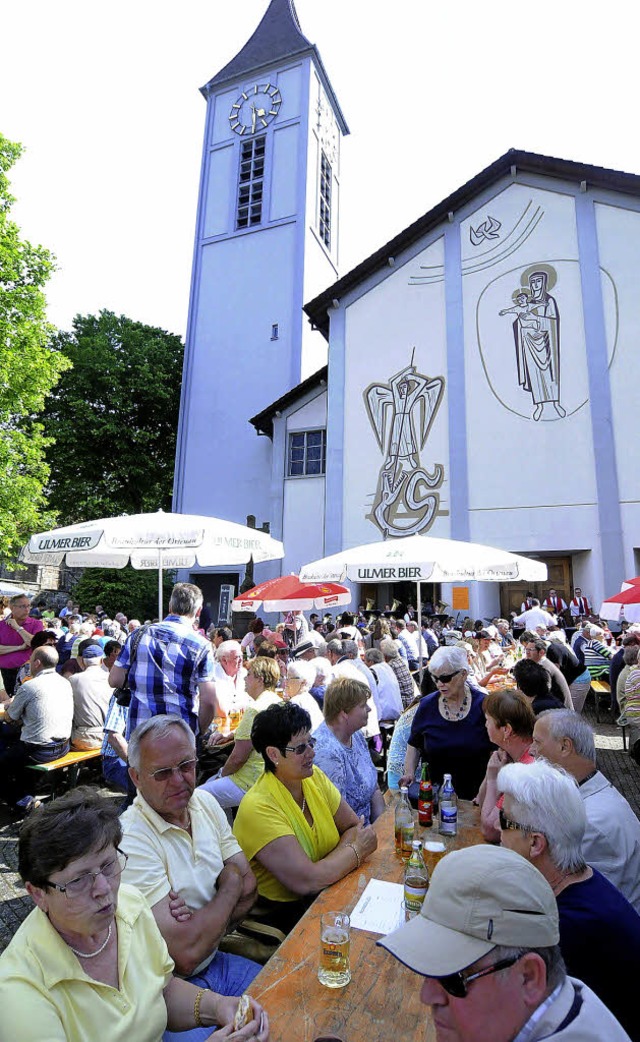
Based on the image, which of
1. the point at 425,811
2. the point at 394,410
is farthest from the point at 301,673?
the point at 394,410

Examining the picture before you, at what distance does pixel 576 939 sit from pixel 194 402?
2313cm

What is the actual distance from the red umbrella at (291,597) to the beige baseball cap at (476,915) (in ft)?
25.7

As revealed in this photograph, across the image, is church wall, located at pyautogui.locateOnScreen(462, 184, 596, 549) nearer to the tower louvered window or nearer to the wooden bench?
the tower louvered window

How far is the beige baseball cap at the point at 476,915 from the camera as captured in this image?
3.99 feet

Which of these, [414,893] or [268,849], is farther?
[268,849]

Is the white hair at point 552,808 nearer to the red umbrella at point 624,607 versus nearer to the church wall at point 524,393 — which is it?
the red umbrella at point 624,607

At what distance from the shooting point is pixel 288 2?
28.1 meters

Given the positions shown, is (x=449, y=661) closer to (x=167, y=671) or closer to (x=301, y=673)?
(x=301, y=673)

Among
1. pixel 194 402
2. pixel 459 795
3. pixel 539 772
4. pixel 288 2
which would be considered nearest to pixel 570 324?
pixel 194 402

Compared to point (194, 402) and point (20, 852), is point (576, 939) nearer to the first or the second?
point (20, 852)

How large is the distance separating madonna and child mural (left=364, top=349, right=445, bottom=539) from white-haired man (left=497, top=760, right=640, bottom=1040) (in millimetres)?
14944

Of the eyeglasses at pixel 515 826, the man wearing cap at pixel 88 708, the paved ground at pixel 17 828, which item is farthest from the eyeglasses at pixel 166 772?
the man wearing cap at pixel 88 708

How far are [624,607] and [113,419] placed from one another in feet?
75.3

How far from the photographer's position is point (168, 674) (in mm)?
4016
